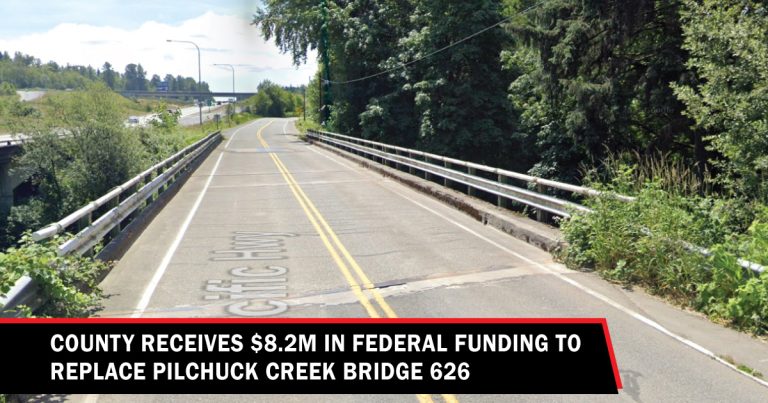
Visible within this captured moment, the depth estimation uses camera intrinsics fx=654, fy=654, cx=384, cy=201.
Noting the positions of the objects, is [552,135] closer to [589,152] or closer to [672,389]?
[589,152]

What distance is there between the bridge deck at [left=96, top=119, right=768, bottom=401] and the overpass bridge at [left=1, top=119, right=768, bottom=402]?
24 millimetres

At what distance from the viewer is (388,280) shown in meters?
9.51

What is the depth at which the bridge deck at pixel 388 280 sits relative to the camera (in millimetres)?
6543

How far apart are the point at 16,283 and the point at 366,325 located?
3.48 meters

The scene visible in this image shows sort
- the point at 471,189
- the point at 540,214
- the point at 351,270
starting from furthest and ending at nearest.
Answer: the point at 471,189
the point at 540,214
the point at 351,270

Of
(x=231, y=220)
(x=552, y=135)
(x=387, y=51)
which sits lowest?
(x=231, y=220)

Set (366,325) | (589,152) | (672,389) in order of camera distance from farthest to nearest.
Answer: (589,152)
(366,325)
(672,389)

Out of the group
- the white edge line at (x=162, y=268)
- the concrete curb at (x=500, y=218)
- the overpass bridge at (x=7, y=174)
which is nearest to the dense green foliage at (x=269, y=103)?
the overpass bridge at (x=7, y=174)

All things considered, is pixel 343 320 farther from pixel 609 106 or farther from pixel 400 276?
pixel 609 106

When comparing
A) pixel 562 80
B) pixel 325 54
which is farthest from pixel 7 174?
pixel 562 80

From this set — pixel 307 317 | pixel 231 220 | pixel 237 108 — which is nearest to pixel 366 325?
pixel 307 317

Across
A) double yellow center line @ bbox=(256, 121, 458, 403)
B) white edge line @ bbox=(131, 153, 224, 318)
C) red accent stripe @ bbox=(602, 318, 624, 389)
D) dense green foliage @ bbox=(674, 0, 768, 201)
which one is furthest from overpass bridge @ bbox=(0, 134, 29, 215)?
red accent stripe @ bbox=(602, 318, 624, 389)

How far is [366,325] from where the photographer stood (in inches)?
280

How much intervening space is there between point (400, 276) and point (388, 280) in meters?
0.30
